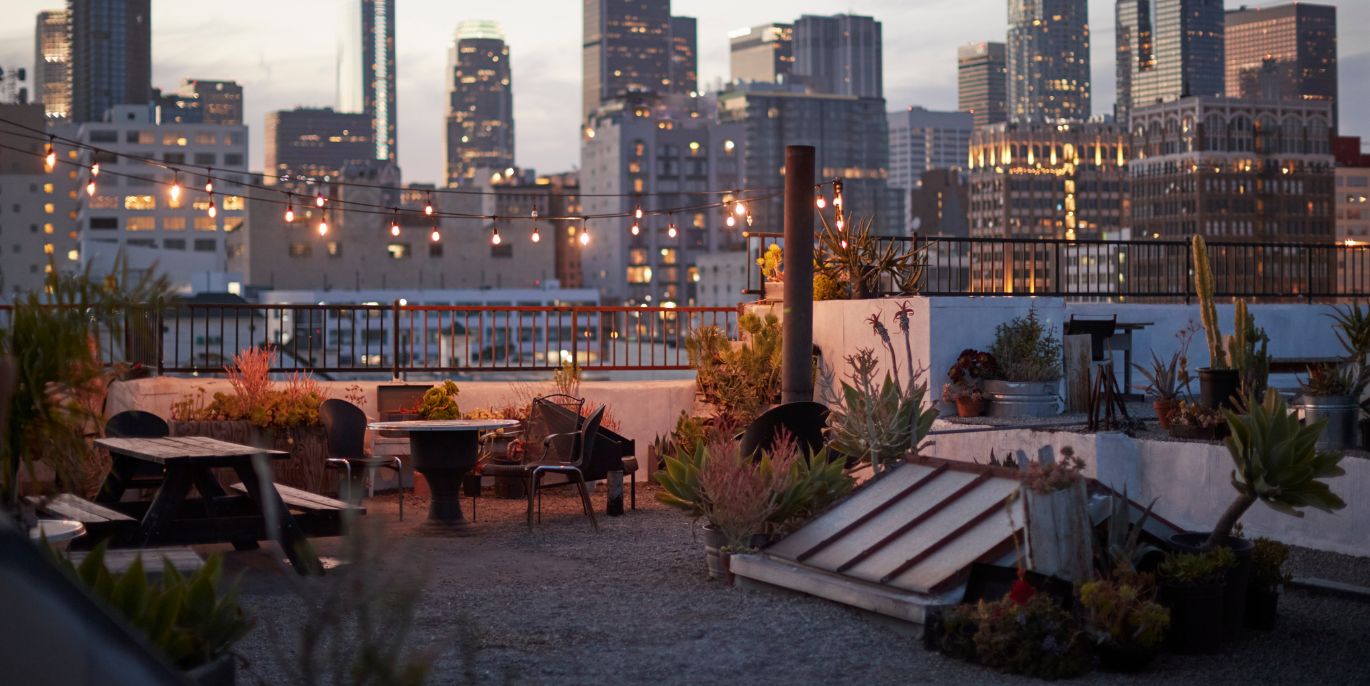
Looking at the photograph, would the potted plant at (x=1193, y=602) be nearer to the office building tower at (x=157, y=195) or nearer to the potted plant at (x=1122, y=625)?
the potted plant at (x=1122, y=625)

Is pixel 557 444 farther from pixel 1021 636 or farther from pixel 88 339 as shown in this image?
pixel 88 339

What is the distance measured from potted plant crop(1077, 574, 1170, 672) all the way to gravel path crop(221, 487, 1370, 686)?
9cm

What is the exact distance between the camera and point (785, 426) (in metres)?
10.0

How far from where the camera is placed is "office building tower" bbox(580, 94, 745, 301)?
15038 centimetres

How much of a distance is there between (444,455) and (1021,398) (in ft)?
16.2

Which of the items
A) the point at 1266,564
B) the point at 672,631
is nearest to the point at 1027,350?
the point at 1266,564

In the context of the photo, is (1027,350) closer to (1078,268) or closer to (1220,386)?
(1220,386)

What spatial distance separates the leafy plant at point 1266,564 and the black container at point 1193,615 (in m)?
0.57

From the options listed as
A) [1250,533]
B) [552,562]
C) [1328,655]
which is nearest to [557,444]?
[552,562]

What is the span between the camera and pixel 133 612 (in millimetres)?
3744

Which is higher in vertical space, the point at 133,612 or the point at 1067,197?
the point at 1067,197

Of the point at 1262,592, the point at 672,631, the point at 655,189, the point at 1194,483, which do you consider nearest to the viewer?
the point at 672,631

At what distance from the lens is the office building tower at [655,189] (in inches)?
5920

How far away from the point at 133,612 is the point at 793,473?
4981 millimetres
